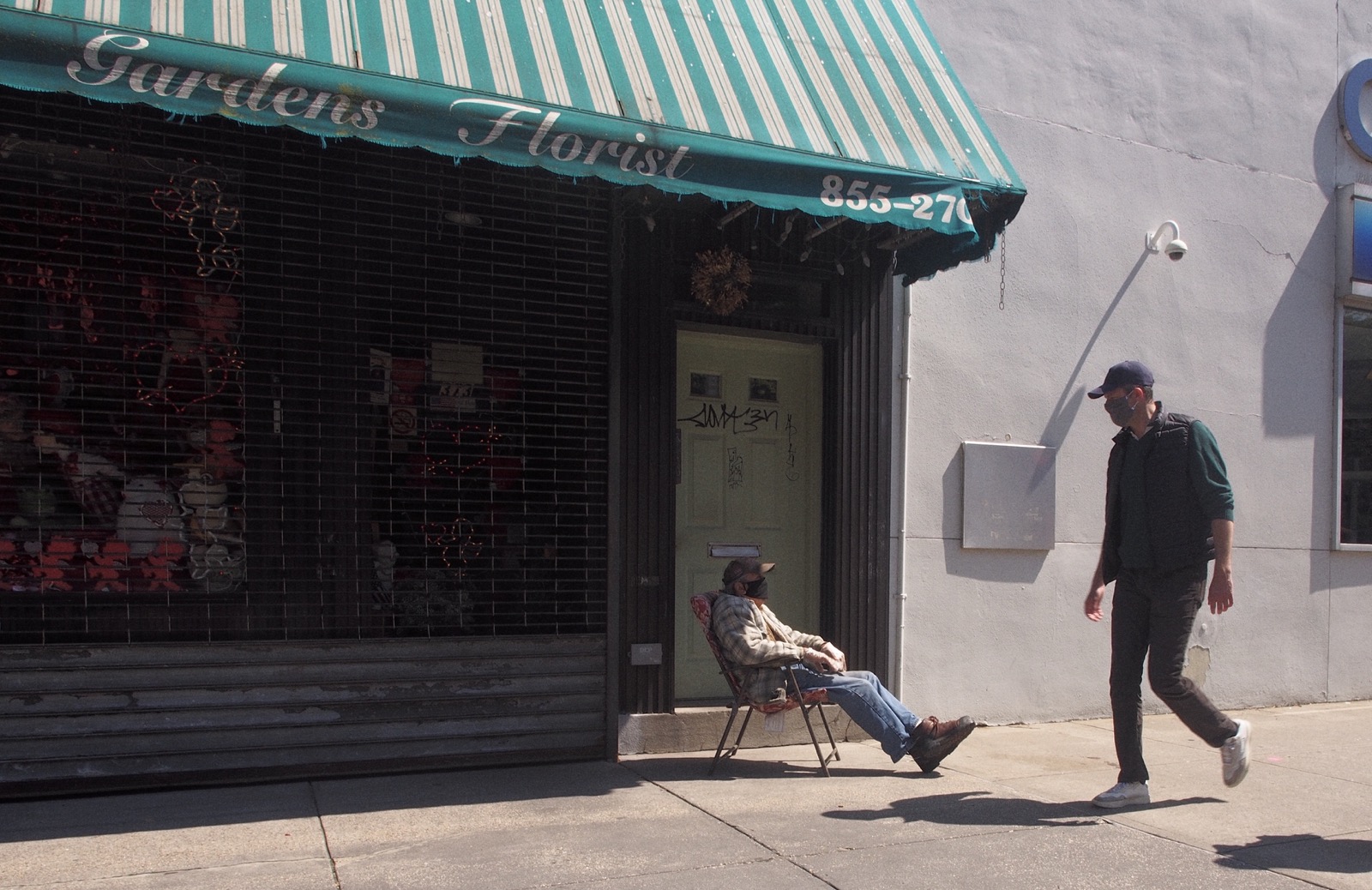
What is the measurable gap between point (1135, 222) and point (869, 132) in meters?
3.26

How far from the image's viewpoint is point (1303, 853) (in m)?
4.50

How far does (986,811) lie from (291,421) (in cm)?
369

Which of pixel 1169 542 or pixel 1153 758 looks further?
pixel 1153 758

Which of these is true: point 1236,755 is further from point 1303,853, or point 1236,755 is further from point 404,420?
point 404,420

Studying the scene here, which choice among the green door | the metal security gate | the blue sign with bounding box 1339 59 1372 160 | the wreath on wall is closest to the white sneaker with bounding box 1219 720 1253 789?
the green door

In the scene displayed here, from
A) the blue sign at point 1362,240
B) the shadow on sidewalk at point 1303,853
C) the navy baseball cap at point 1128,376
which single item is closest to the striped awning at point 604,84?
the navy baseball cap at point 1128,376

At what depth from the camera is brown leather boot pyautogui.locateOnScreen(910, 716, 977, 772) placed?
18.6 feet

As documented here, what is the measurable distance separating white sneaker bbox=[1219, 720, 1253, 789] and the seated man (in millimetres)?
1131

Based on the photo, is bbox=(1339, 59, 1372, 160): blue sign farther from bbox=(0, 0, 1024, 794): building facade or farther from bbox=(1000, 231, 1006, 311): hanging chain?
bbox=(0, 0, 1024, 794): building facade

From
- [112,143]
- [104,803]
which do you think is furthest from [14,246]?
[104,803]

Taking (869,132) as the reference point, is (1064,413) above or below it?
below

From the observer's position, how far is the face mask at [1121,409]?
17.3 feet

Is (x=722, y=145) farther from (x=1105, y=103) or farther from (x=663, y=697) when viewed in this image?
(x=1105, y=103)

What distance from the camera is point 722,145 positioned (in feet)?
17.0
